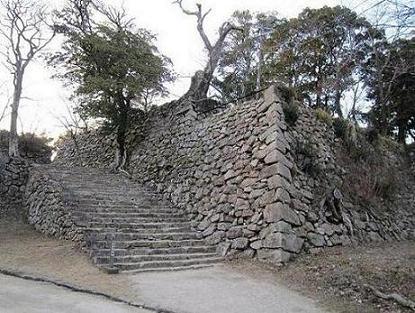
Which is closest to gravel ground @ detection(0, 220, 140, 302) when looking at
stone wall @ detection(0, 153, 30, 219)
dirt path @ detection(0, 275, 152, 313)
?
dirt path @ detection(0, 275, 152, 313)

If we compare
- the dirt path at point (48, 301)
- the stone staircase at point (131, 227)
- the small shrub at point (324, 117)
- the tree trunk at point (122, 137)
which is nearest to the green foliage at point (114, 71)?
the tree trunk at point (122, 137)

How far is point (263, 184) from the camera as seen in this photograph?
28.5ft

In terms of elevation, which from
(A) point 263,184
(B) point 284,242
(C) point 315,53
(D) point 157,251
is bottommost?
(D) point 157,251

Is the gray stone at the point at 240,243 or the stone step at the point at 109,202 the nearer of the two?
the gray stone at the point at 240,243

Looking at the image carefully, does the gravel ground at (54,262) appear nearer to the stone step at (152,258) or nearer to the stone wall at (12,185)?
the stone step at (152,258)

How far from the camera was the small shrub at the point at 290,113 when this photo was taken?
994 cm

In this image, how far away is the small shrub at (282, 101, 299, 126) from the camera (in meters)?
9.94

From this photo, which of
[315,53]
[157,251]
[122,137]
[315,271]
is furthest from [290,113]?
[315,53]

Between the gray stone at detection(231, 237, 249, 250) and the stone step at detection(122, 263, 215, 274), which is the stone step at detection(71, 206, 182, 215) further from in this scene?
the stone step at detection(122, 263, 215, 274)

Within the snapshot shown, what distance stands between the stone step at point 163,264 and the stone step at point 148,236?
1.01 m

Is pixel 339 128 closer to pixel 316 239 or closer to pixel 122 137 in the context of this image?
pixel 316 239

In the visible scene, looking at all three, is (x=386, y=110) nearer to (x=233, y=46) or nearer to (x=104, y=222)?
(x=233, y=46)

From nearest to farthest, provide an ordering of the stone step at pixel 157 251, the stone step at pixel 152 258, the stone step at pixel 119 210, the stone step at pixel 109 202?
the stone step at pixel 152 258, the stone step at pixel 157 251, the stone step at pixel 119 210, the stone step at pixel 109 202

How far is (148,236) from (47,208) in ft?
10.9
